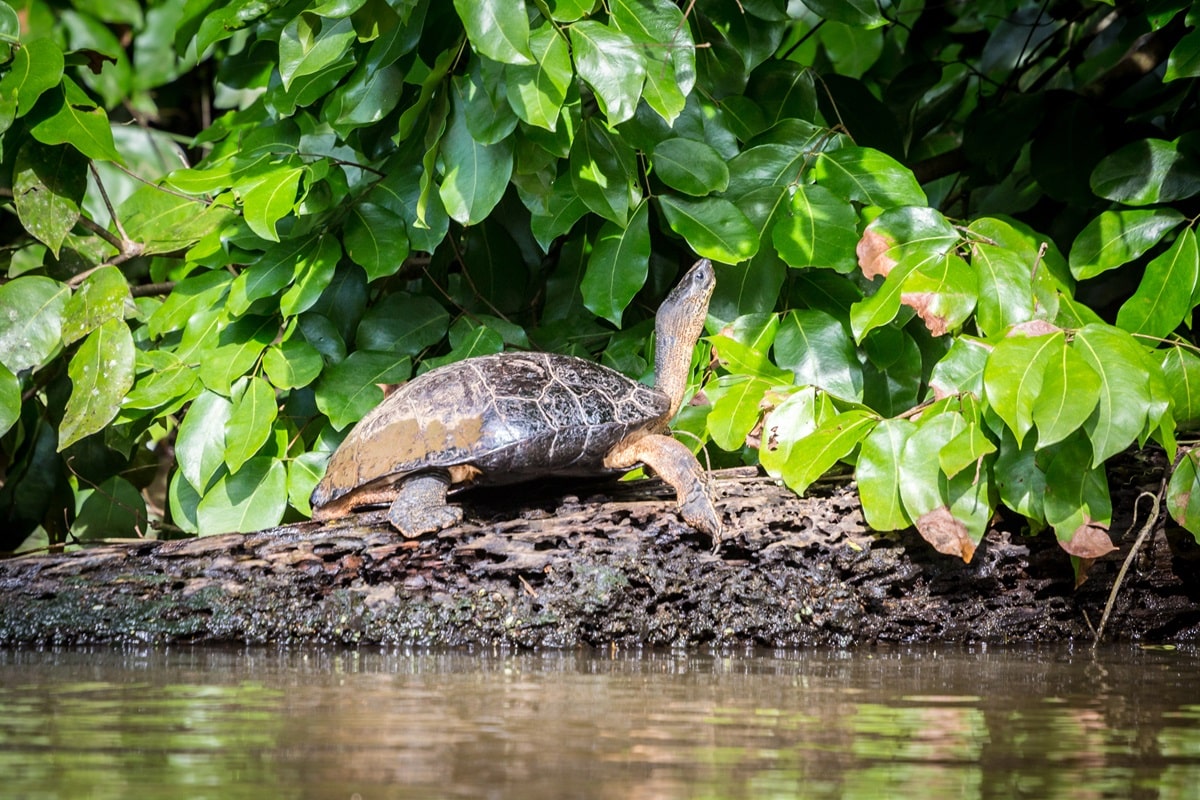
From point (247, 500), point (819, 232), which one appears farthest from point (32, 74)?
point (819, 232)

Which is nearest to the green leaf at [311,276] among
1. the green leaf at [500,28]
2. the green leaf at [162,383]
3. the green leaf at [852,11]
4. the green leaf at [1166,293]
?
the green leaf at [162,383]

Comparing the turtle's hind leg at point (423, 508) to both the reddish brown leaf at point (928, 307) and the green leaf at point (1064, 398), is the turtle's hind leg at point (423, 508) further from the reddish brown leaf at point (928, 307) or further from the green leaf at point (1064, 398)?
the green leaf at point (1064, 398)


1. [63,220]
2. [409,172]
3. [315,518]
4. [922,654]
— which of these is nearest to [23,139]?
[63,220]

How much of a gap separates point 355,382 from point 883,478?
1667 millimetres

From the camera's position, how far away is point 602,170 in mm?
3049

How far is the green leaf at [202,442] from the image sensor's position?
3344 millimetres

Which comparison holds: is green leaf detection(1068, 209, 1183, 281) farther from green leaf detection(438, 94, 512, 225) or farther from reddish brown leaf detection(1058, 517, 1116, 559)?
green leaf detection(438, 94, 512, 225)

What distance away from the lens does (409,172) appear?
3.39m

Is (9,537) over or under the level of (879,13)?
under

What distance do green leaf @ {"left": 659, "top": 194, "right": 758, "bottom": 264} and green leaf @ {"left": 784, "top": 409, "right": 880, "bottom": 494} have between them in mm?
569

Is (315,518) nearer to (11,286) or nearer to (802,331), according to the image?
(11,286)

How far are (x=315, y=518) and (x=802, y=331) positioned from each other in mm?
1511

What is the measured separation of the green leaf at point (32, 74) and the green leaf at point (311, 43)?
757mm

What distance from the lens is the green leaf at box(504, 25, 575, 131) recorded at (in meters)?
2.54
